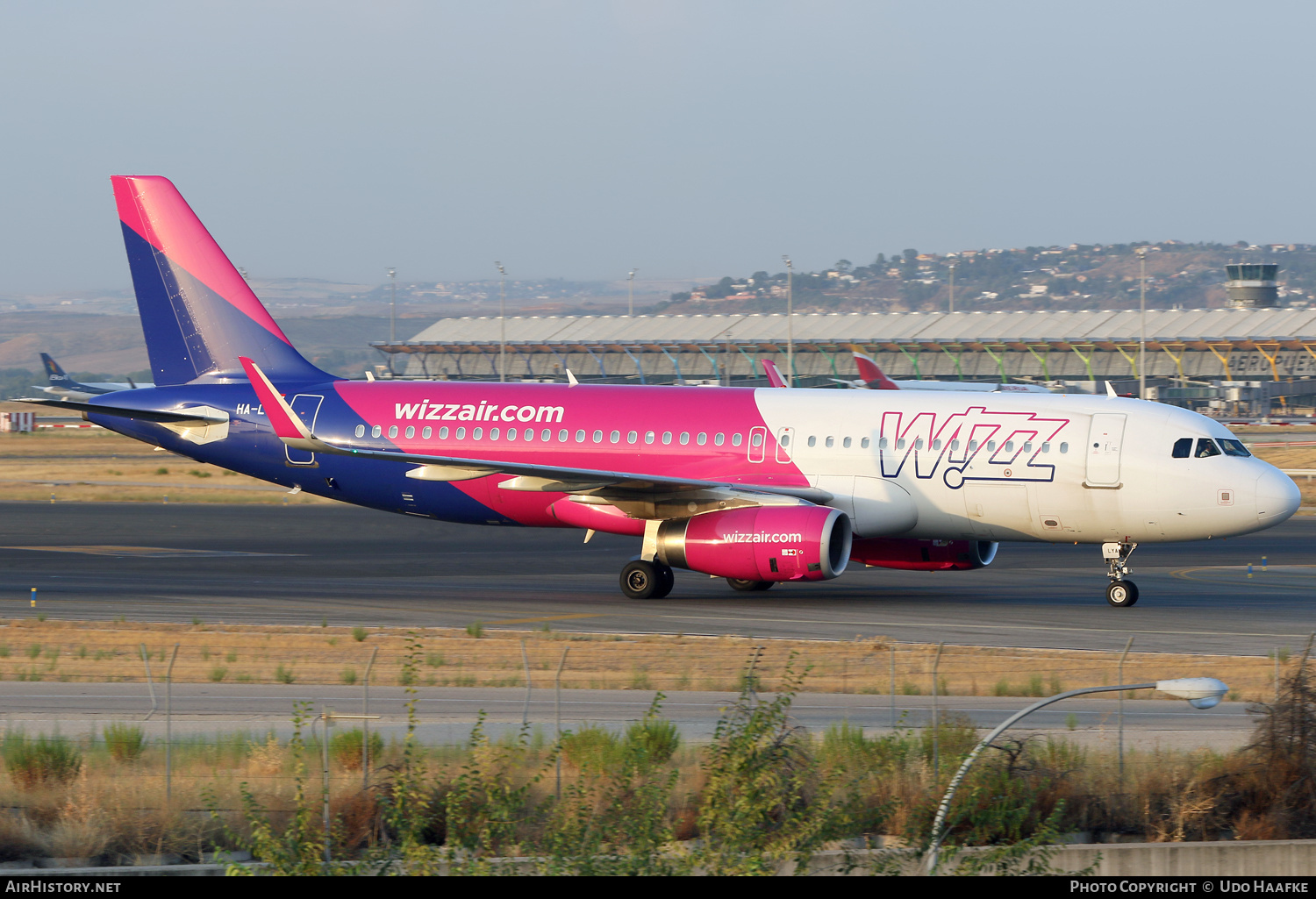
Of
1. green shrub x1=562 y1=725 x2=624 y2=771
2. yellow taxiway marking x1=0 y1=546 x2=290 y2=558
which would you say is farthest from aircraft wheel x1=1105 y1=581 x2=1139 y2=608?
yellow taxiway marking x1=0 y1=546 x2=290 y2=558

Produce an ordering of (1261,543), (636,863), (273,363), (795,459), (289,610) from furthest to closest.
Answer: (1261,543) → (273,363) → (795,459) → (289,610) → (636,863)

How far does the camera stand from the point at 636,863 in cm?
1084

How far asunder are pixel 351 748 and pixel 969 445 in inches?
691

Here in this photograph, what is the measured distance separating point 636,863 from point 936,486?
19.5m

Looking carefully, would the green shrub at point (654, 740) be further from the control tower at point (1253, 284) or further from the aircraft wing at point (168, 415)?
the control tower at point (1253, 284)

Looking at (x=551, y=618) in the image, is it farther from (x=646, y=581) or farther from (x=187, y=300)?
(x=187, y=300)

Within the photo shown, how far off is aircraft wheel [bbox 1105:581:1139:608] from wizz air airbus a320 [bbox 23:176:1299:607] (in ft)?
0.15

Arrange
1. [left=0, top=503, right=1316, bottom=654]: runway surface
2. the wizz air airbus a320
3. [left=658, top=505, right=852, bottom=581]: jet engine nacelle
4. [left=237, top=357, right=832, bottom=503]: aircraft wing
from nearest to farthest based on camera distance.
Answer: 1. [left=0, top=503, right=1316, bottom=654]: runway surface
2. [left=658, top=505, right=852, bottom=581]: jet engine nacelle
3. the wizz air airbus a320
4. [left=237, top=357, right=832, bottom=503]: aircraft wing

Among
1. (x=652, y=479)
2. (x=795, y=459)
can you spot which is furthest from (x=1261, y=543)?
(x=652, y=479)

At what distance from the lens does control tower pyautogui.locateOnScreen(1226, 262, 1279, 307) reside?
487ft

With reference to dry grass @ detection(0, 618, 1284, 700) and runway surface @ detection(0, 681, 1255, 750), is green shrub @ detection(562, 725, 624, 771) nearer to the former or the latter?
runway surface @ detection(0, 681, 1255, 750)

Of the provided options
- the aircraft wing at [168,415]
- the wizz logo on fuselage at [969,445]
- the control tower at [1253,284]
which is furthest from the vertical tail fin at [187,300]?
the control tower at [1253,284]
